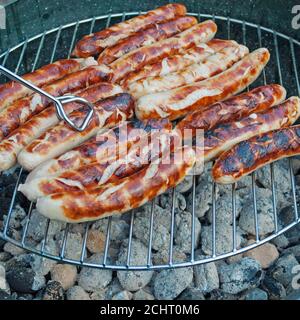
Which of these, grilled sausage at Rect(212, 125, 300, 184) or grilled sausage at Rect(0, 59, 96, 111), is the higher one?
grilled sausage at Rect(0, 59, 96, 111)

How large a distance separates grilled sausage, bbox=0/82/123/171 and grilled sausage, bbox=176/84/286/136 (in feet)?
1.74

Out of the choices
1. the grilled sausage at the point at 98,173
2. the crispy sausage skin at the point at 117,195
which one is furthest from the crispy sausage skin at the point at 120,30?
the crispy sausage skin at the point at 117,195

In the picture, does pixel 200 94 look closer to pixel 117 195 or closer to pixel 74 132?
pixel 74 132

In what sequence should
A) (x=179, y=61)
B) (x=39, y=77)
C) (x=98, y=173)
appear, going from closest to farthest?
(x=98, y=173), (x=39, y=77), (x=179, y=61)

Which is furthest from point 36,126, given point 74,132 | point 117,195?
point 117,195

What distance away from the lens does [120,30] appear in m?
3.77

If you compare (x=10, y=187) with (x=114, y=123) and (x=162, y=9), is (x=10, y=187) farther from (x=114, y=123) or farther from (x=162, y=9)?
(x=162, y=9)

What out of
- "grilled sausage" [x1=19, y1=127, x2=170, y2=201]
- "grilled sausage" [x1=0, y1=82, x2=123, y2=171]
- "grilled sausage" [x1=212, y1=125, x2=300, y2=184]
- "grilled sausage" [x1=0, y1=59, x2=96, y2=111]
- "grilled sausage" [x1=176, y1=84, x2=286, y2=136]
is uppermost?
"grilled sausage" [x1=0, y1=59, x2=96, y2=111]

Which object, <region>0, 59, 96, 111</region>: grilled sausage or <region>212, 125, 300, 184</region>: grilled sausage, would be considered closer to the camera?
<region>212, 125, 300, 184</region>: grilled sausage

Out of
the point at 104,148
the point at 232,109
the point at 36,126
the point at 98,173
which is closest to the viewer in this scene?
the point at 98,173

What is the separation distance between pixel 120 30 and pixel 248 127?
1.31 meters

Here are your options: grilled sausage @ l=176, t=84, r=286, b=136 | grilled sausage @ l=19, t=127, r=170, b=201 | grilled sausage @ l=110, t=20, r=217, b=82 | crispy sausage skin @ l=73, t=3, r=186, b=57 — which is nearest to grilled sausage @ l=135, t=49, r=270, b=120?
grilled sausage @ l=176, t=84, r=286, b=136

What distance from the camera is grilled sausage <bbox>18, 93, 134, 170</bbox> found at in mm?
2857

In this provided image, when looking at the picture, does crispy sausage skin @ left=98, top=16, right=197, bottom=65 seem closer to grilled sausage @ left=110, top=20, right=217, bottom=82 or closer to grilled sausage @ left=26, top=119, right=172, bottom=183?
grilled sausage @ left=110, top=20, right=217, bottom=82
